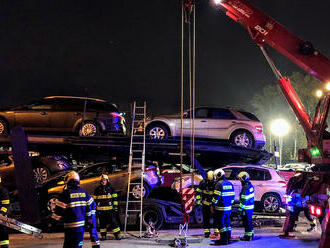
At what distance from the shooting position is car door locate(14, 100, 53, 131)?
12.4 m

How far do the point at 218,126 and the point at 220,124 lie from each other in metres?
0.09

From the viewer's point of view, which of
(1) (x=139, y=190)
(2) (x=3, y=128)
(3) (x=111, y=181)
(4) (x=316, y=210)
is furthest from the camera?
(2) (x=3, y=128)

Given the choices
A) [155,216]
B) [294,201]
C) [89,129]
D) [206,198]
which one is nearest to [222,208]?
[206,198]

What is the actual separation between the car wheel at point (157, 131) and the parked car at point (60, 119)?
1.09 meters

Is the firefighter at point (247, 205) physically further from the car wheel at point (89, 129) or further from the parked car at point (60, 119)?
the car wheel at point (89, 129)

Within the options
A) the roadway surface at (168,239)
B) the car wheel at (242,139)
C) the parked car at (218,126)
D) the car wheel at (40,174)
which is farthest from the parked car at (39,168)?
the car wheel at (242,139)

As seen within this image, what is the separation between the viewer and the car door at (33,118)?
40.7 ft

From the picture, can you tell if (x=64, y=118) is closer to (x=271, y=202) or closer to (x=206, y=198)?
(x=206, y=198)

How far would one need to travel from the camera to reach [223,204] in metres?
8.87

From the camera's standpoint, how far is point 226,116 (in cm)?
1297

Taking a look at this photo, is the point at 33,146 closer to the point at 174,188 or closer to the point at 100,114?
the point at 100,114

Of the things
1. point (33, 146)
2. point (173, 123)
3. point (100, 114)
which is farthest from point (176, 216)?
point (33, 146)

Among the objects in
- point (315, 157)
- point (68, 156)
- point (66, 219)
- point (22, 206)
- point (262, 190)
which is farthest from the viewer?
point (68, 156)

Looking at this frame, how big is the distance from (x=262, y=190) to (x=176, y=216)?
354 cm
